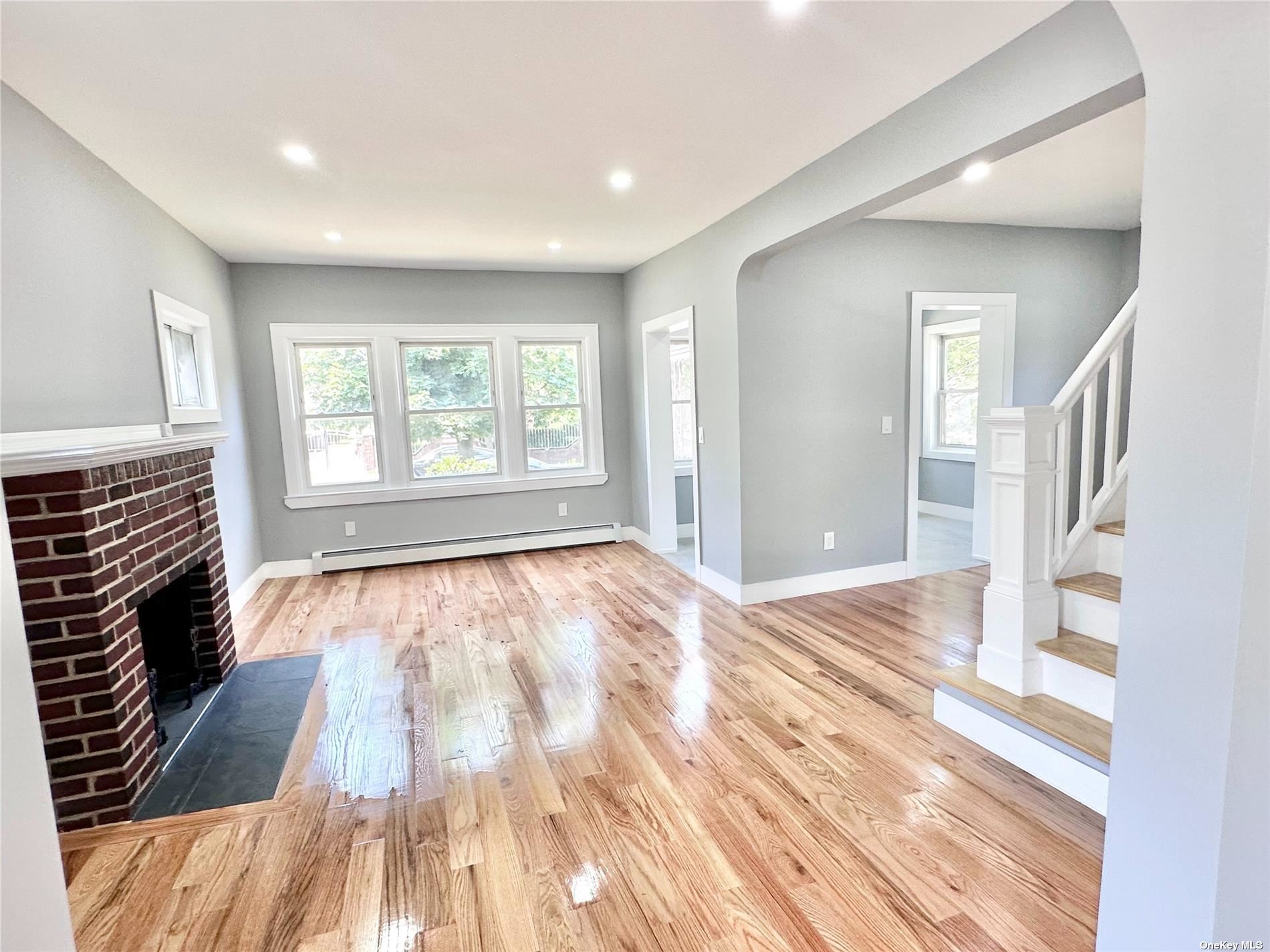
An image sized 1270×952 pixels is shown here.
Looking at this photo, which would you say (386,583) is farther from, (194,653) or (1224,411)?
(1224,411)

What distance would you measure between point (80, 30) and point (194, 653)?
8.35 ft

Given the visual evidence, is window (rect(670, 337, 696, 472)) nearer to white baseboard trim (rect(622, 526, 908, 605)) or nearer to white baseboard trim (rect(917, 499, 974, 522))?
white baseboard trim (rect(622, 526, 908, 605))

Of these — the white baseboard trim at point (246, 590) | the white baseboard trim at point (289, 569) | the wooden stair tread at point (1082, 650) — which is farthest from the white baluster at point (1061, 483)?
the white baseboard trim at point (289, 569)

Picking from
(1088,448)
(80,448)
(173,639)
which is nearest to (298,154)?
(80,448)

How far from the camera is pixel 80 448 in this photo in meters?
1.95

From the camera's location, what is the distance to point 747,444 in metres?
3.90

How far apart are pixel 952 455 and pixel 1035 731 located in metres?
4.94

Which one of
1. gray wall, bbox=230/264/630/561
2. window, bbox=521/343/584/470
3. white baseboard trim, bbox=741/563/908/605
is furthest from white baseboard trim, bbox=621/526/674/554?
white baseboard trim, bbox=741/563/908/605

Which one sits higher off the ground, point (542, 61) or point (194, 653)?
point (542, 61)

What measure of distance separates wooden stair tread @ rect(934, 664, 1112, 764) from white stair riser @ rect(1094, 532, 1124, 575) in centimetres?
60

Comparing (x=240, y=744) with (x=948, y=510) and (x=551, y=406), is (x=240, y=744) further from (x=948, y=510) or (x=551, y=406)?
(x=948, y=510)

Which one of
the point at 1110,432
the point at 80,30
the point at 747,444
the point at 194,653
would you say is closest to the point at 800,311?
the point at 747,444

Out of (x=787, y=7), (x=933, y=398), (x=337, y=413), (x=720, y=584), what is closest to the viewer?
(x=787, y=7)

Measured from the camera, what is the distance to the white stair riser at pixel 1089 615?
223 centimetres
